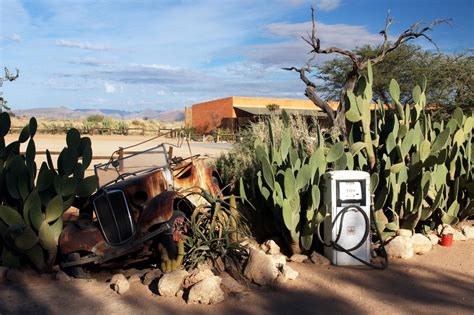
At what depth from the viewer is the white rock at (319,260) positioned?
6.50 meters

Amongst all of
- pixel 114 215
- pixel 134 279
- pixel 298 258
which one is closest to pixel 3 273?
pixel 114 215

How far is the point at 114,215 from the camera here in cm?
631

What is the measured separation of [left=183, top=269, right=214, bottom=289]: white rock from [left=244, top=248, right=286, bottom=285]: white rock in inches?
18.3

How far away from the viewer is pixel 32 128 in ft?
22.5

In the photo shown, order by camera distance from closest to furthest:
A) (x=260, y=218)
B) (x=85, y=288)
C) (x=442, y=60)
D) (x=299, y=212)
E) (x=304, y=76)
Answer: (x=85, y=288), (x=299, y=212), (x=260, y=218), (x=304, y=76), (x=442, y=60)

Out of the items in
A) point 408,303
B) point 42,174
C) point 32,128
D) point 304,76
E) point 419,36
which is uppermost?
point 419,36

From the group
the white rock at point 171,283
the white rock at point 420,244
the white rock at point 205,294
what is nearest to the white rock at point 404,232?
the white rock at point 420,244

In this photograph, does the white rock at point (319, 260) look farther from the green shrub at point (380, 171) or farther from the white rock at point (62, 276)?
the white rock at point (62, 276)

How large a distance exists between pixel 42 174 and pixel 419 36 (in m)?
9.95

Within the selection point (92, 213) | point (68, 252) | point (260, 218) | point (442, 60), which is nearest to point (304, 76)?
point (260, 218)

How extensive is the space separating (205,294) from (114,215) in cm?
171

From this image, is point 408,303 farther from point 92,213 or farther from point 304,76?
point 304,76

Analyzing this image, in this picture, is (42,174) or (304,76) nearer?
(42,174)

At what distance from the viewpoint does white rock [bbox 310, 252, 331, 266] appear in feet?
21.3
